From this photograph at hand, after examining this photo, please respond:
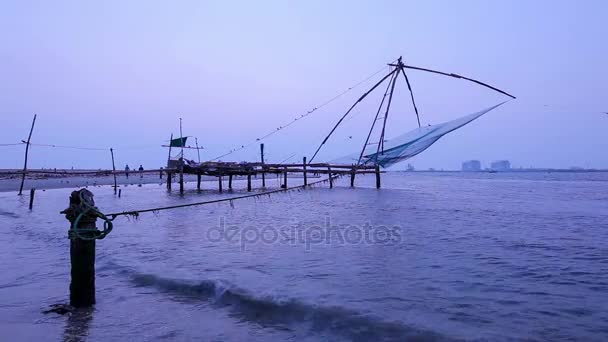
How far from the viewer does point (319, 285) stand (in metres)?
5.42

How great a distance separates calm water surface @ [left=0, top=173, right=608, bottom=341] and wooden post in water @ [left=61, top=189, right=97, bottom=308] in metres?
0.22

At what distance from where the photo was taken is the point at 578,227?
10914 millimetres

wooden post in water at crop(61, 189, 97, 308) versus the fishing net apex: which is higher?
the fishing net apex

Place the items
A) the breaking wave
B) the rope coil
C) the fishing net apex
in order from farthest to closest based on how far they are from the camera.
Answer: the fishing net apex → the rope coil → the breaking wave

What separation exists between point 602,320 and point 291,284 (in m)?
3.27

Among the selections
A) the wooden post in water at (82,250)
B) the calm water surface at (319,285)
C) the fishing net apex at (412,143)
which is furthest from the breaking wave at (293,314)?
the fishing net apex at (412,143)

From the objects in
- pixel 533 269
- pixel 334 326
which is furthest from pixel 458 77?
pixel 334 326

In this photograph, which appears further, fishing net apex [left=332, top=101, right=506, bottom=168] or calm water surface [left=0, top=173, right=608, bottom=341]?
fishing net apex [left=332, top=101, right=506, bottom=168]

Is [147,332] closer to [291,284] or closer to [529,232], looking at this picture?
[291,284]

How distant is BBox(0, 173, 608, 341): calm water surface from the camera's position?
397 cm

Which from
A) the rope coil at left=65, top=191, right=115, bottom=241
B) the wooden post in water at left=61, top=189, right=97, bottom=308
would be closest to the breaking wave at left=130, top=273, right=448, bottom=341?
the wooden post in water at left=61, top=189, right=97, bottom=308

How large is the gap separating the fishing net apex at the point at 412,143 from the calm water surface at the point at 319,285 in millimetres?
5556

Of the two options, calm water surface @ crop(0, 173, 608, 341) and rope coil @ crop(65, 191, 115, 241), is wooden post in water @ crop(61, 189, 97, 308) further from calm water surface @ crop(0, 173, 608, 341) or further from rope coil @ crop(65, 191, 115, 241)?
calm water surface @ crop(0, 173, 608, 341)

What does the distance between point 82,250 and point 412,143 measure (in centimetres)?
1477
